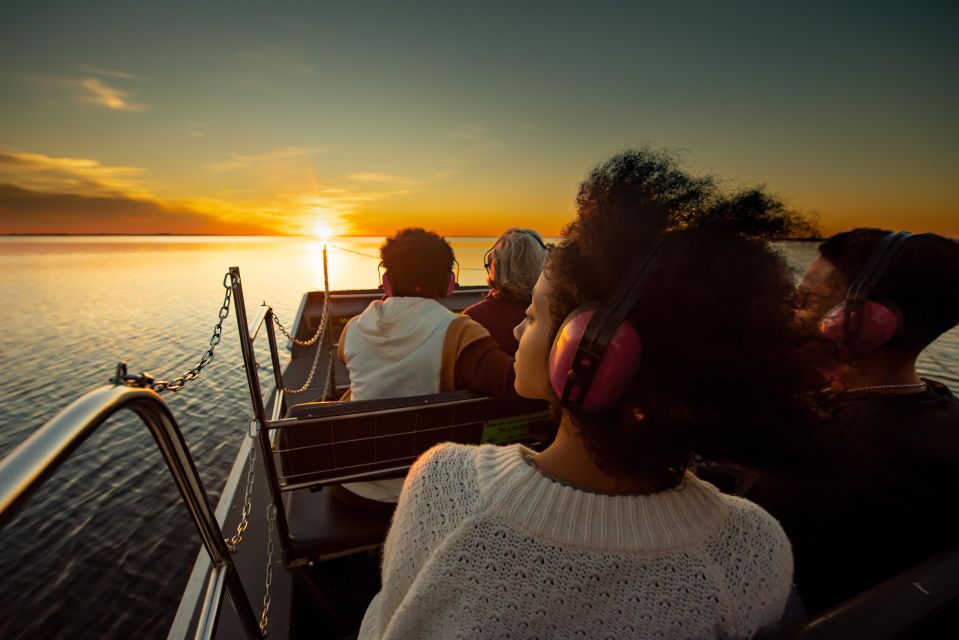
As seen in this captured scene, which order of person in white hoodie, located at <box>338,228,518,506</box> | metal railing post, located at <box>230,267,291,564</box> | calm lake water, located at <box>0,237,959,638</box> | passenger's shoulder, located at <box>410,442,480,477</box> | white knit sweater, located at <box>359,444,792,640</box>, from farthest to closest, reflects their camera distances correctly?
calm lake water, located at <box>0,237,959,638</box> < person in white hoodie, located at <box>338,228,518,506</box> < metal railing post, located at <box>230,267,291,564</box> < passenger's shoulder, located at <box>410,442,480,477</box> < white knit sweater, located at <box>359,444,792,640</box>

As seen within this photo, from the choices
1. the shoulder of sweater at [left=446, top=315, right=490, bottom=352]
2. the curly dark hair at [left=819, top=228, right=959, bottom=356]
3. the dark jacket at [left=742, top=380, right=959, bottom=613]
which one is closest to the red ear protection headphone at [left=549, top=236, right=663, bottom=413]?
the dark jacket at [left=742, top=380, right=959, bottom=613]

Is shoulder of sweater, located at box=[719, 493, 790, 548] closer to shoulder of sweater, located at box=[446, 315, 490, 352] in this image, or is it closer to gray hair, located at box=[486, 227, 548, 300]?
shoulder of sweater, located at box=[446, 315, 490, 352]

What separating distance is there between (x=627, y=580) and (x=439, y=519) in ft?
1.18

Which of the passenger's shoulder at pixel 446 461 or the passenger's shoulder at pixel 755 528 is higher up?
the passenger's shoulder at pixel 446 461

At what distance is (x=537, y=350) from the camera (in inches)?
42.9

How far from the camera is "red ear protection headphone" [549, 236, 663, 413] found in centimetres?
78

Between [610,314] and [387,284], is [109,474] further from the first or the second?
[610,314]

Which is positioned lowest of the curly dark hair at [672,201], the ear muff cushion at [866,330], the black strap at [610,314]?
the ear muff cushion at [866,330]

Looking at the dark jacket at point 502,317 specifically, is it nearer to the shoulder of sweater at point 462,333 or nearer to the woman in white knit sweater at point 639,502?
the shoulder of sweater at point 462,333

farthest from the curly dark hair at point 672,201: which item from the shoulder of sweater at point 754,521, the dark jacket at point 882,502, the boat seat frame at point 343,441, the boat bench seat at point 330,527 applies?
the boat bench seat at point 330,527

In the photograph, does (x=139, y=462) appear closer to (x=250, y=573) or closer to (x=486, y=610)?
(x=250, y=573)

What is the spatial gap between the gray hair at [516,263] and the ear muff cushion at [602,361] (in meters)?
1.71

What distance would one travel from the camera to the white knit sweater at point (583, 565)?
2.28ft

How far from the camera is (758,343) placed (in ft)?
2.42
